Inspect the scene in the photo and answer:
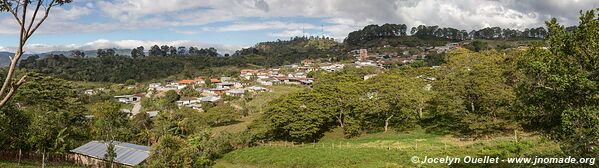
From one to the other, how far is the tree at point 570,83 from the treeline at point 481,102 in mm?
26

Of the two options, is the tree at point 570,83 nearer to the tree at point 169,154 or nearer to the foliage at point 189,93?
the tree at point 169,154

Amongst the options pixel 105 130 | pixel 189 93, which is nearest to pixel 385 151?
pixel 105 130

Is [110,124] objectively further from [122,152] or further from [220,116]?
[220,116]

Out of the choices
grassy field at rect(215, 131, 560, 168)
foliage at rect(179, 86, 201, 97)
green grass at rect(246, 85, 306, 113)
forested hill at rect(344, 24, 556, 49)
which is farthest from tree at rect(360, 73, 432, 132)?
forested hill at rect(344, 24, 556, 49)

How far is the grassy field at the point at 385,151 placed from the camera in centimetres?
2330

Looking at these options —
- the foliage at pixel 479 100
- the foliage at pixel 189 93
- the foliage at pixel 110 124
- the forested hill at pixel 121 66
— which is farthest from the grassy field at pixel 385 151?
the forested hill at pixel 121 66

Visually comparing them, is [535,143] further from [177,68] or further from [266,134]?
[177,68]

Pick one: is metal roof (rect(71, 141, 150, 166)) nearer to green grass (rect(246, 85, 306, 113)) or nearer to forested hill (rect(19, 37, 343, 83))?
green grass (rect(246, 85, 306, 113))

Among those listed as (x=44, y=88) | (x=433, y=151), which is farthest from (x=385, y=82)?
(x=44, y=88)

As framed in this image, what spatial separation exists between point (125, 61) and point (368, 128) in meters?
138

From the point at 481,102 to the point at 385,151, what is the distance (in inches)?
416

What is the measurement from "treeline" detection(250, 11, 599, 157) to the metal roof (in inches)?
549

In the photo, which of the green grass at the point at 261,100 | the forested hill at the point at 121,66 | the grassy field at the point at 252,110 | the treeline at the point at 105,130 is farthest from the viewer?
the forested hill at the point at 121,66

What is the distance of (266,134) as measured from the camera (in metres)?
42.6
